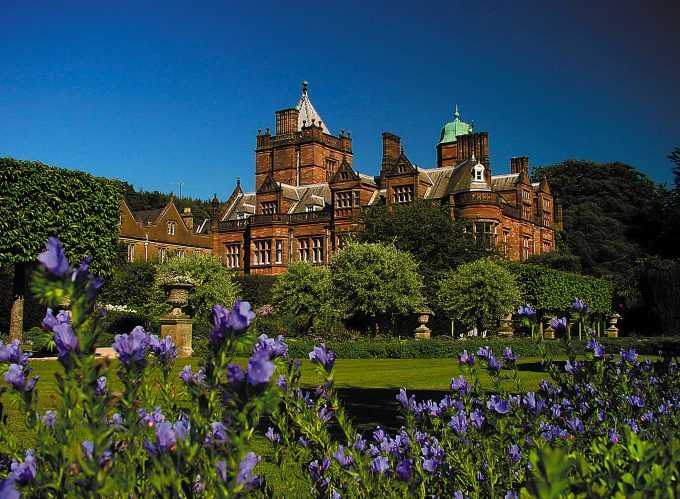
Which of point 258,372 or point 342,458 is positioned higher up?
point 258,372

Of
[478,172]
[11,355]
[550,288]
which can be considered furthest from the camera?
[478,172]

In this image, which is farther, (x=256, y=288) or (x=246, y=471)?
(x=256, y=288)

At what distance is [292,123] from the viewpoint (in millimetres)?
61719

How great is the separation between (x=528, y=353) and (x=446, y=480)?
77.3 ft

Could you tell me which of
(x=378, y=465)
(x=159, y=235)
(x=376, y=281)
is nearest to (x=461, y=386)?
(x=378, y=465)

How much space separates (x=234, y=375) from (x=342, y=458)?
54.8 inches

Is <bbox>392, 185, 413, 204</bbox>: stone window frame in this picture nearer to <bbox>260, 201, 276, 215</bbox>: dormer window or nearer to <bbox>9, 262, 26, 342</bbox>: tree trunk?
<bbox>260, 201, 276, 215</bbox>: dormer window

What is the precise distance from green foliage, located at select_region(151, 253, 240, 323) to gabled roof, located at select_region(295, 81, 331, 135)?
94.2ft

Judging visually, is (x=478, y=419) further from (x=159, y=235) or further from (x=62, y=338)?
(x=159, y=235)

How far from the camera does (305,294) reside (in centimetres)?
3581

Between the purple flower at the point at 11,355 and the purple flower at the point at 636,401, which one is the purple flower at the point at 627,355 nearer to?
the purple flower at the point at 636,401

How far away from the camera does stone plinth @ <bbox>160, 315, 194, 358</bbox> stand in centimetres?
2152

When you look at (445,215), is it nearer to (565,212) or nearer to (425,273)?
(425,273)

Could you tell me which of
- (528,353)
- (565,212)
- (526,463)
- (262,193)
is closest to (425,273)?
(528,353)
